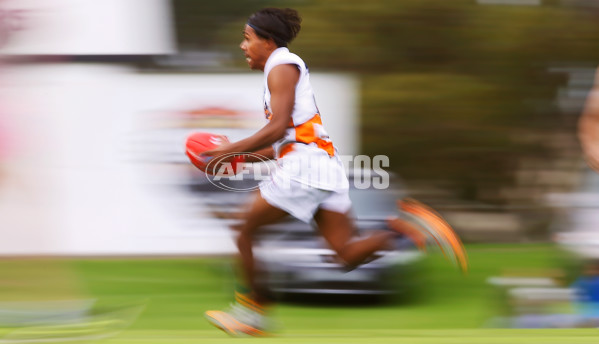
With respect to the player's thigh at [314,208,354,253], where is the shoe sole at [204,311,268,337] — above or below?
below

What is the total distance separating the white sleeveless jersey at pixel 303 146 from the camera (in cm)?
420

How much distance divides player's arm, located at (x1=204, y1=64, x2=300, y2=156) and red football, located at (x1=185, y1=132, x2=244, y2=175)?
10 cm

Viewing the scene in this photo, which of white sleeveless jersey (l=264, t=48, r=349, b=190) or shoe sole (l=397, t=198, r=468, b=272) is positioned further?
shoe sole (l=397, t=198, r=468, b=272)

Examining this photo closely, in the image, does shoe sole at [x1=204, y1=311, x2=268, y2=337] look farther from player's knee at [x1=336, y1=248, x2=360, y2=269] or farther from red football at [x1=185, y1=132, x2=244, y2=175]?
red football at [x1=185, y1=132, x2=244, y2=175]

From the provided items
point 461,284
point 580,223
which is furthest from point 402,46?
point 580,223

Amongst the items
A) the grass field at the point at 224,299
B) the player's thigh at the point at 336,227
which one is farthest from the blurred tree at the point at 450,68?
the player's thigh at the point at 336,227

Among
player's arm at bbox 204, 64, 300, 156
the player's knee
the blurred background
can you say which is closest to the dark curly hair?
player's arm at bbox 204, 64, 300, 156

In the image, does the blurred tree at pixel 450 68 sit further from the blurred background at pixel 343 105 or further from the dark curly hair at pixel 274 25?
the dark curly hair at pixel 274 25

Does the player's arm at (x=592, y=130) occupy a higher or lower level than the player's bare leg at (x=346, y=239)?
higher

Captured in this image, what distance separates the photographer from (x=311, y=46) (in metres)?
8.30

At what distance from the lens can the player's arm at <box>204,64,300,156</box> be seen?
13.5ft

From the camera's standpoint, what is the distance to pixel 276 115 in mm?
4117

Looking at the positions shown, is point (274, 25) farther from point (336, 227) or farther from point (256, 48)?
point (336, 227)

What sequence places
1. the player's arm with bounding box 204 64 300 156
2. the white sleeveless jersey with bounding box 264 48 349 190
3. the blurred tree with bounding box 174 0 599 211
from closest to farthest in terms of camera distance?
the player's arm with bounding box 204 64 300 156 → the white sleeveless jersey with bounding box 264 48 349 190 → the blurred tree with bounding box 174 0 599 211
